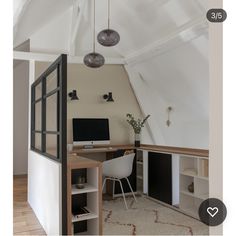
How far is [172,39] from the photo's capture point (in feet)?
11.5

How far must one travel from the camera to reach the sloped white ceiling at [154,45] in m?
3.22

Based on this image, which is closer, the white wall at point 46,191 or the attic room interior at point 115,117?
the white wall at point 46,191

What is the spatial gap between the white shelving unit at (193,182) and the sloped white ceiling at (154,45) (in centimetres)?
78

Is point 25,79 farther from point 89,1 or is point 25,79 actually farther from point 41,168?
point 41,168

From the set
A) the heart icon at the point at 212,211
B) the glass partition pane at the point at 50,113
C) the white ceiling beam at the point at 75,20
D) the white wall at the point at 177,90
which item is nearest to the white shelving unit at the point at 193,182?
the white wall at the point at 177,90

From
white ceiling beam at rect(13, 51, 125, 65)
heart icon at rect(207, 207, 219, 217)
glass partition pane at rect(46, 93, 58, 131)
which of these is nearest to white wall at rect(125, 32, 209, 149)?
white ceiling beam at rect(13, 51, 125, 65)

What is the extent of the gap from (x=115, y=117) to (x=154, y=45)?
161cm

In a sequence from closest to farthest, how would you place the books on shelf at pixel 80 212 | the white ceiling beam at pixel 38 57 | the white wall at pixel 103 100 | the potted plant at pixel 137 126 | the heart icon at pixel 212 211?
the heart icon at pixel 212 211
the books on shelf at pixel 80 212
the white ceiling beam at pixel 38 57
the white wall at pixel 103 100
the potted plant at pixel 137 126

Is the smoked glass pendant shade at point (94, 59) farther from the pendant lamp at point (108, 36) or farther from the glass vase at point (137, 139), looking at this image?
the glass vase at point (137, 139)

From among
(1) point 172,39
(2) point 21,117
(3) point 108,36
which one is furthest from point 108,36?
(2) point 21,117

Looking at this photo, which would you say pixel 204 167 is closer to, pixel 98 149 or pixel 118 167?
pixel 118 167

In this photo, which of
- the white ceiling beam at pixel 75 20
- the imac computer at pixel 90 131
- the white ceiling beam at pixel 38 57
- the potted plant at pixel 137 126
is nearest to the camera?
the white ceiling beam at pixel 38 57

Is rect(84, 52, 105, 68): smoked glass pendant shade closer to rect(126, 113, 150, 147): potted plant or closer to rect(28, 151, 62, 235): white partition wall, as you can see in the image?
rect(28, 151, 62, 235): white partition wall

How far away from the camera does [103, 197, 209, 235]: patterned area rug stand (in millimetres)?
3008
